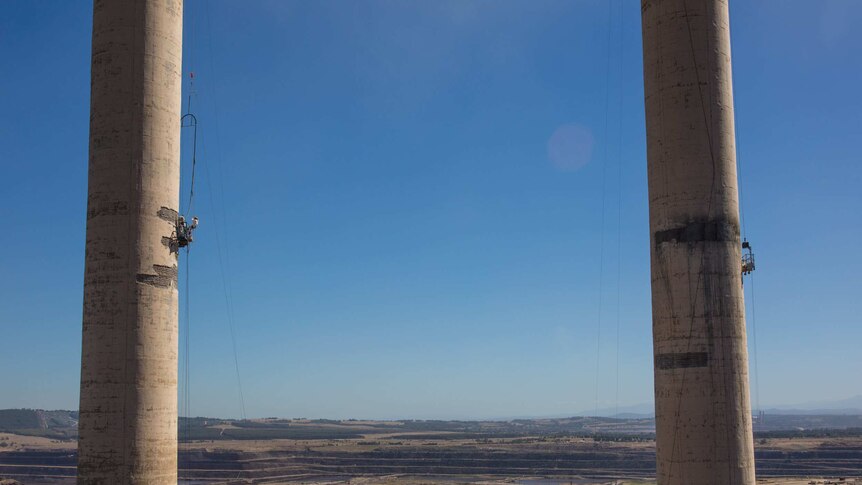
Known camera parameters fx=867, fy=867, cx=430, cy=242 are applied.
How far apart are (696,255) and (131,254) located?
16.4m

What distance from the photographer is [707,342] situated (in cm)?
2438

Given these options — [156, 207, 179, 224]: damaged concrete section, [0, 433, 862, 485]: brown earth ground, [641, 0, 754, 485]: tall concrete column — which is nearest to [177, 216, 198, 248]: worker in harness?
[156, 207, 179, 224]: damaged concrete section

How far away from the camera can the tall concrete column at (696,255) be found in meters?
24.2

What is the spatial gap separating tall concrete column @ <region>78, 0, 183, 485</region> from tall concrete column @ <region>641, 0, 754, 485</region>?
1458 centimetres

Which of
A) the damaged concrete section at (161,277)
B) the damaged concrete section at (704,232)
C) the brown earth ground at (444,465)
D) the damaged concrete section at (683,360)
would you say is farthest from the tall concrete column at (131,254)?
the brown earth ground at (444,465)

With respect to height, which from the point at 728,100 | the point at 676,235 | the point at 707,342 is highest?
the point at 728,100

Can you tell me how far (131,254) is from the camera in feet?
83.4

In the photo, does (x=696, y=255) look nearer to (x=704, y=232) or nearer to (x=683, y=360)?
(x=704, y=232)

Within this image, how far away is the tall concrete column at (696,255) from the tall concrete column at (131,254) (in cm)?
1458

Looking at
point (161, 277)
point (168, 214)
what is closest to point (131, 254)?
point (161, 277)

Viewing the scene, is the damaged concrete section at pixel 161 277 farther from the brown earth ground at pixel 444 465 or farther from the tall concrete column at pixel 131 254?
the brown earth ground at pixel 444 465

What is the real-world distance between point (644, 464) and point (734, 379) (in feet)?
318

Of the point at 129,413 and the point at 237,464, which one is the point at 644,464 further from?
the point at 129,413

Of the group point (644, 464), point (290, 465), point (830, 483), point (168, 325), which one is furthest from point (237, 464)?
point (168, 325)
